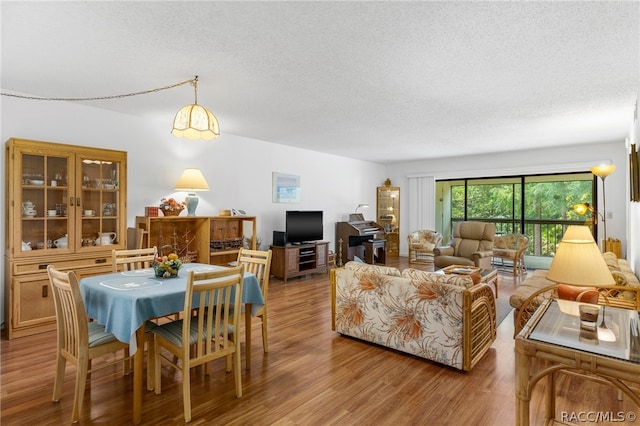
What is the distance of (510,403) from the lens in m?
2.34

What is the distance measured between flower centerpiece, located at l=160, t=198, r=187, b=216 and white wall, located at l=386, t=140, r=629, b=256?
5.99m

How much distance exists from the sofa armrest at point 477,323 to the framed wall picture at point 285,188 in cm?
427

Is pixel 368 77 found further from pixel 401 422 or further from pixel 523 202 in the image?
pixel 523 202

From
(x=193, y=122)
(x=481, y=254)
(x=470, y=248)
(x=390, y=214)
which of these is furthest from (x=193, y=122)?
(x=390, y=214)

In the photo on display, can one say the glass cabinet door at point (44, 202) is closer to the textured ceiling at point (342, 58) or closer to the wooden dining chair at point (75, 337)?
the textured ceiling at point (342, 58)

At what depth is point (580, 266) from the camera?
194 cm

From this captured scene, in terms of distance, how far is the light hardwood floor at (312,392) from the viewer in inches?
86.1

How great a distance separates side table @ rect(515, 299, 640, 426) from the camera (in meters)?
1.48

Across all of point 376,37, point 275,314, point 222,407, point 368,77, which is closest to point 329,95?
point 368,77

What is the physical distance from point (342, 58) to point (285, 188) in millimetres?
4049

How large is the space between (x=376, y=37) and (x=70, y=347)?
9.53 feet

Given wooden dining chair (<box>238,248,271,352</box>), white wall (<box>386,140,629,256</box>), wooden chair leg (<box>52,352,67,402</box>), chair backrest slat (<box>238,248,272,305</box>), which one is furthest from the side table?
white wall (<box>386,140,629,256</box>)

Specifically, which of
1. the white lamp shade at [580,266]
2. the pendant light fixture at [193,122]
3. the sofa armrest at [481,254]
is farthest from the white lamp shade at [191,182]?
the sofa armrest at [481,254]

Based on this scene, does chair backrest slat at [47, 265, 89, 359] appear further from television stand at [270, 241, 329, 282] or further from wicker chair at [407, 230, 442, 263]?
wicker chair at [407, 230, 442, 263]
